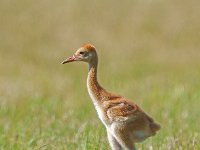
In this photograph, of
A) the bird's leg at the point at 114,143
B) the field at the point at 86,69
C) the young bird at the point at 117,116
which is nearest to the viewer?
the young bird at the point at 117,116

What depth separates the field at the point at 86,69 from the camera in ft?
25.4

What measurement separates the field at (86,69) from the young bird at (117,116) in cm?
85

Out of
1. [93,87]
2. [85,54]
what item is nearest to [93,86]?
[93,87]

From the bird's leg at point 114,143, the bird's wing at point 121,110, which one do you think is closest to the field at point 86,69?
the bird's leg at point 114,143

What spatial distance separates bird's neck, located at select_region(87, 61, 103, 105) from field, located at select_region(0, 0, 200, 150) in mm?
841

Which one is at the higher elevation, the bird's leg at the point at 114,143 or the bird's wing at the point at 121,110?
the bird's wing at the point at 121,110

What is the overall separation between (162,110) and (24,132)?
104 inches

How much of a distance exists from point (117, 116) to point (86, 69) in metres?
10.4

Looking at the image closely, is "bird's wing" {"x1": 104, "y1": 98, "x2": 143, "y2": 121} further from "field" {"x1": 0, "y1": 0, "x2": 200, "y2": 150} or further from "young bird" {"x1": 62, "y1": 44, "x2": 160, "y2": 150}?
"field" {"x1": 0, "y1": 0, "x2": 200, "y2": 150}

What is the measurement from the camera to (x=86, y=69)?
52.8 feet

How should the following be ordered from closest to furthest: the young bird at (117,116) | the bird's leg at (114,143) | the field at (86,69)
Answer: the young bird at (117,116) → the bird's leg at (114,143) → the field at (86,69)

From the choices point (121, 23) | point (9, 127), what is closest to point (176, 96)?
point (9, 127)

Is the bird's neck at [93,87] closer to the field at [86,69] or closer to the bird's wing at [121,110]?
the bird's wing at [121,110]

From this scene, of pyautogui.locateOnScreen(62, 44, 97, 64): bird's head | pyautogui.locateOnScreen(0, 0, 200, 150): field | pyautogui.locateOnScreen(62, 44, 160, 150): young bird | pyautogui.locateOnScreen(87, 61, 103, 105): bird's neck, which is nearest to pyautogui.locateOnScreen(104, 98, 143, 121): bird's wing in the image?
pyautogui.locateOnScreen(62, 44, 160, 150): young bird
